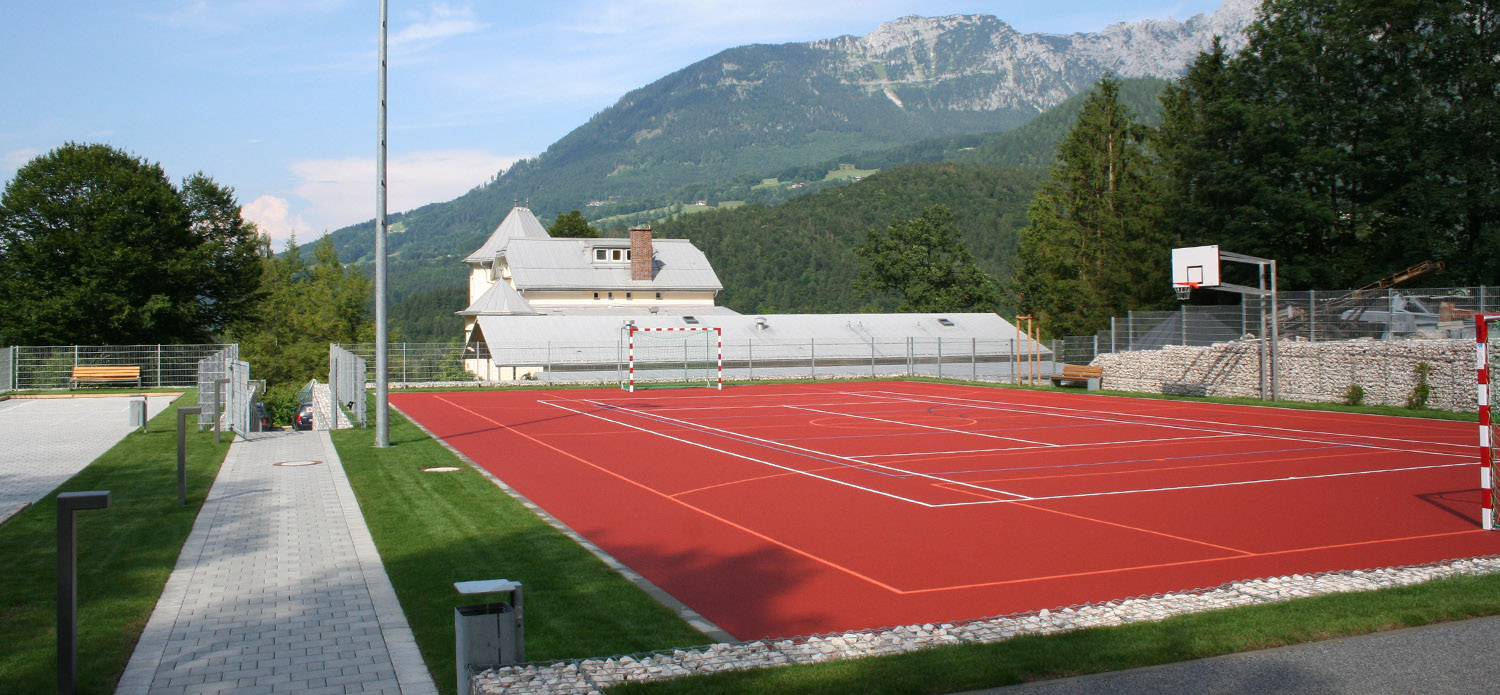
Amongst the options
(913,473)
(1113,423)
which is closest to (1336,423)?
(1113,423)

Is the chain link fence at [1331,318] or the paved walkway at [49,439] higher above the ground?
the chain link fence at [1331,318]

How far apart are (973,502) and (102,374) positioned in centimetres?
3699

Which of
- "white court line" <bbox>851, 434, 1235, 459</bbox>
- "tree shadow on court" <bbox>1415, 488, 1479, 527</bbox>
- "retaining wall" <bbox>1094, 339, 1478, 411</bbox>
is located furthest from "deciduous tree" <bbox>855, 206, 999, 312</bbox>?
"tree shadow on court" <bbox>1415, 488, 1479, 527</bbox>

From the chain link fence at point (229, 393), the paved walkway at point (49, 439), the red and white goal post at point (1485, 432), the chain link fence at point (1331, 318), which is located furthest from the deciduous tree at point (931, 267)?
the red and white goal post at point (1485, 432)

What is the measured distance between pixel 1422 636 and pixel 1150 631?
168cm

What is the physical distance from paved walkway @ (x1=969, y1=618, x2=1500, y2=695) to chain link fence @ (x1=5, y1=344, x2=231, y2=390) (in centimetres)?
3944

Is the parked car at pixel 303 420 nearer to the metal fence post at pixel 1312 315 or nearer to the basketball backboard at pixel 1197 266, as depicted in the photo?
the basketball backboard at pixel 1197 266

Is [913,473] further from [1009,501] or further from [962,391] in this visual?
[962,391]

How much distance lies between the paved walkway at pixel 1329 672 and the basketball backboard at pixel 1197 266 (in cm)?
2521

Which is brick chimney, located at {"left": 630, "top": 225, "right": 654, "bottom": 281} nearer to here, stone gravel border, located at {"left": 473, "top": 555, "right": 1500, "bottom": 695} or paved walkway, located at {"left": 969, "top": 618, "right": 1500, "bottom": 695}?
stone gravel border, located at {"left": 473, "top": 555, "right": 1500, "bottom": 695}

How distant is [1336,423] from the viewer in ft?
73.3

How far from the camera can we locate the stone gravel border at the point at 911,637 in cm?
528

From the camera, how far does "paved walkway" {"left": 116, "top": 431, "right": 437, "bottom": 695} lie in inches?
231

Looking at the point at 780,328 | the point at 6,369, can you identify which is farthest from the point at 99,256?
the point at 780,328
